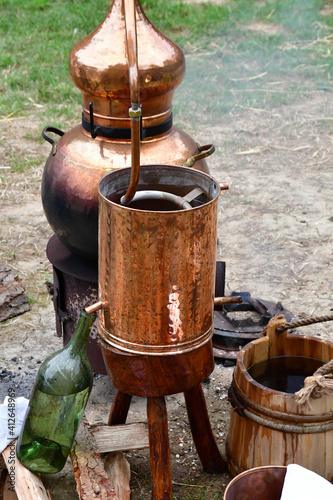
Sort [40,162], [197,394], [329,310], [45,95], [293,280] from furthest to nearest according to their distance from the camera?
[45,95], [40,162], [293,280], [329,310], [197,394]

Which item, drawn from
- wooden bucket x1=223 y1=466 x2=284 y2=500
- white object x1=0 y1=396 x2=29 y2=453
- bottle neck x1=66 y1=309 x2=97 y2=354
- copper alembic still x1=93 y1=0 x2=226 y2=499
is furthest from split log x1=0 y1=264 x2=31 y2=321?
wooden bucket x1=223 y1=466 x2=284 y2=500

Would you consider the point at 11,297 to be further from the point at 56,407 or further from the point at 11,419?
the point at 56,407

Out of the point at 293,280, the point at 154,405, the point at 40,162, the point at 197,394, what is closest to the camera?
the point at 154,405

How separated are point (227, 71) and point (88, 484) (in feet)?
19.6

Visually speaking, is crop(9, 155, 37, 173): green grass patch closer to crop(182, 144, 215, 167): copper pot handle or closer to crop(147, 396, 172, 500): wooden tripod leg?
crop(182, 144, 215, 167): copper pot handle

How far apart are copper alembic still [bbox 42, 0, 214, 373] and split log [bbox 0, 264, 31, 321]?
918 mm

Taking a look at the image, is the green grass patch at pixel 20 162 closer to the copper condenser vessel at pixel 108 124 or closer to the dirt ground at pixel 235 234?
the dirt ground at pixel 235 234

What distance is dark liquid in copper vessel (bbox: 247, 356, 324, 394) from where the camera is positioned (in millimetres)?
2701

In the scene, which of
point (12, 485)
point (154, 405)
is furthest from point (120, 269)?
point (12, 485)

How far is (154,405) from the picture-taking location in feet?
8.02

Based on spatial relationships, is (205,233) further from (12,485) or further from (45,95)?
(45,95)

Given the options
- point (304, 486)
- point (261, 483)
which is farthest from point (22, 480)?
point (304, 486)

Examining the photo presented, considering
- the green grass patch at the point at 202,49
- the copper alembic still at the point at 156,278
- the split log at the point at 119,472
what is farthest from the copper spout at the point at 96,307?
the green grass patch at the point at 202,49

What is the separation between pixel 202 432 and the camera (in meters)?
2.74
